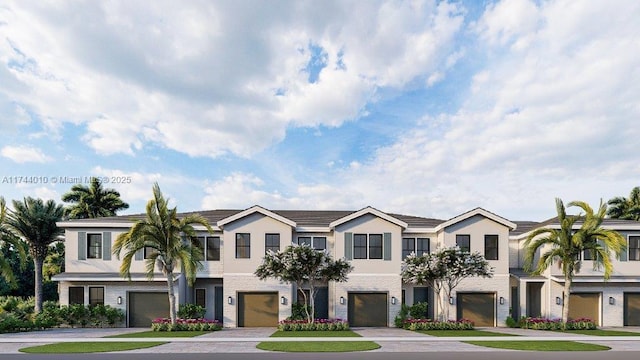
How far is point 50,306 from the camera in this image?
79.6ft

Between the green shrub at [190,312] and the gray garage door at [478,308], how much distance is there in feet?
50.8

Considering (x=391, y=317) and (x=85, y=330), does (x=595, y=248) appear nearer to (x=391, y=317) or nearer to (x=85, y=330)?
(x=391, y=317)

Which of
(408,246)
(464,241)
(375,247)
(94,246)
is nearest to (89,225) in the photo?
(94,246)

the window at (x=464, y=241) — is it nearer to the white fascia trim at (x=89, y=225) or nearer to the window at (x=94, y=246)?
the white fascia trim at (x=89, y=225)

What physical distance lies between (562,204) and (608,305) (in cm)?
823

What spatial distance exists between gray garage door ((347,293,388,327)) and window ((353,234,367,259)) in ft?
7.78

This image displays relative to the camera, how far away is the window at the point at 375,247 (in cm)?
2578

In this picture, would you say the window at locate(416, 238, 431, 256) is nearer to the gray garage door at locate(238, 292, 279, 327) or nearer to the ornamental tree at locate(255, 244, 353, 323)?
the ornamental tree at locate(255, 244, 353, 323)

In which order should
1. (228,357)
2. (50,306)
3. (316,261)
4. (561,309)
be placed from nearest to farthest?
(228,357) < (316,261) < (50,306) < (561,309)

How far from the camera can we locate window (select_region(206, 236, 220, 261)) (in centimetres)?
2581

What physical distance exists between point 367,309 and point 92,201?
2718cm

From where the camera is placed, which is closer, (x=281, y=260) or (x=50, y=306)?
(x=281, y=260)

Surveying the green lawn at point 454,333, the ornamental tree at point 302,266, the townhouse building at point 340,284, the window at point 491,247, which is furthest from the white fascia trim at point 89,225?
the window at point 491,247

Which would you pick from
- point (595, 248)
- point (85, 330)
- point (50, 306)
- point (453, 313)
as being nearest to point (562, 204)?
point (595, 248)
